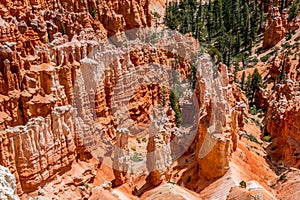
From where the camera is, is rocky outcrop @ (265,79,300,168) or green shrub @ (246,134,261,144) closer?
rocky outcrop @ (265,79,300,168)

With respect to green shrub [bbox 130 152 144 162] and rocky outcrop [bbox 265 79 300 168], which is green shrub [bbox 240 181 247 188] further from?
green shrub [bbox 130 152 144 162]

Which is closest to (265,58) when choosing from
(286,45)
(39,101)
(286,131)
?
(286,45)

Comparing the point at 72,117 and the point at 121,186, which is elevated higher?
the point at 72,117

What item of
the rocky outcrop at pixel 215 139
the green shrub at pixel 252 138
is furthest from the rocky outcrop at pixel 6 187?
the green shrub at pixel 252 138

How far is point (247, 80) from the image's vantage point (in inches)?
2276

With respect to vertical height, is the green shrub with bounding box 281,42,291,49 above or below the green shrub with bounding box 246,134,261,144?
above

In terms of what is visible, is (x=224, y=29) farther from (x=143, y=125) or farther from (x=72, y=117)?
(x=72, y=117)

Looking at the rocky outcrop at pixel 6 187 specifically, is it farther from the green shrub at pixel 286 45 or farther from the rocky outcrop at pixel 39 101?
the green shrub at pixel 286 45

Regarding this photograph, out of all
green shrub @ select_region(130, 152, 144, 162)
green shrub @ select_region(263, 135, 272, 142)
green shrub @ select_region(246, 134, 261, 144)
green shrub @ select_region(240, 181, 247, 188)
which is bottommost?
green shrub @ select_region(263, 135, 272, 142)

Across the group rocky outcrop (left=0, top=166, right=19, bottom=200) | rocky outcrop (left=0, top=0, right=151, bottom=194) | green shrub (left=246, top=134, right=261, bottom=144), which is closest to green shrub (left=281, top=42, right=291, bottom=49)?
green shrub (left=246, top=134, right=261, bottom=144)

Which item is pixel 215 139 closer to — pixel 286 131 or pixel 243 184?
pixel 243 184

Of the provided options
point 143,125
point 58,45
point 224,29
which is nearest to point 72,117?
point 58,45

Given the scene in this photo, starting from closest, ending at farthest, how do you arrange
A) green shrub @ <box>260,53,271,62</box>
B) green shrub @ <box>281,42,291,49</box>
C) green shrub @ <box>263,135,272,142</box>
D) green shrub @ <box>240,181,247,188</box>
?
1. green shrub @ <box>240,181,247,188</box>
2. green shrub @ <box>263,135,272,142</box>
3. green shrub @ <box>281,42,291,49</box>
4. green shrub @ <box>260,53,271,62</box>

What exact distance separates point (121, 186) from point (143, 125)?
54.3 feet
